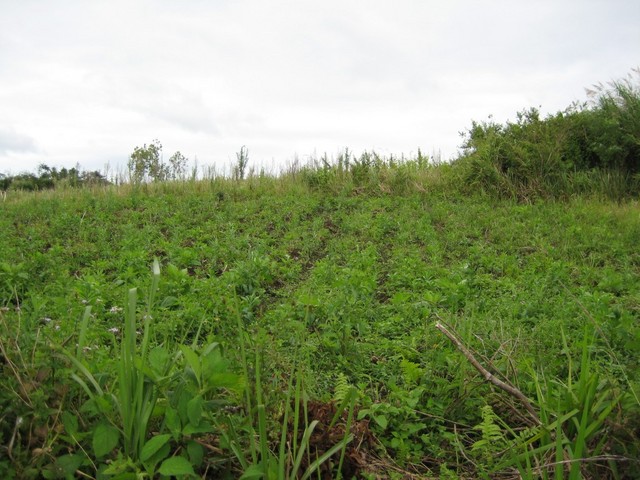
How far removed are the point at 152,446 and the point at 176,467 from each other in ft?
0.38

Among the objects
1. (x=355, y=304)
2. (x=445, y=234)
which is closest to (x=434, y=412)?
(x=355, y=304)

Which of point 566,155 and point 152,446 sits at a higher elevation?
point 566,155

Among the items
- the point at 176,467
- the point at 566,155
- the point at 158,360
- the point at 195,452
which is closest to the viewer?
the point at 176,467

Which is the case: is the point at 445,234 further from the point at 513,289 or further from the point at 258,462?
the point at 258,462

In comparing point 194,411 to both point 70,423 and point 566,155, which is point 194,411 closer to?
point 70,423

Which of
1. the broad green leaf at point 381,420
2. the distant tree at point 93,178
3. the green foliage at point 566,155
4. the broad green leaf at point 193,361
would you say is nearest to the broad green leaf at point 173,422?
the broad green leaf at point 193,361

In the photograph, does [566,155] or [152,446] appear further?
[566,155]

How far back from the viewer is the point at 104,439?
1.83m

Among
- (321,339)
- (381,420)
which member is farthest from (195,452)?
(321,339)

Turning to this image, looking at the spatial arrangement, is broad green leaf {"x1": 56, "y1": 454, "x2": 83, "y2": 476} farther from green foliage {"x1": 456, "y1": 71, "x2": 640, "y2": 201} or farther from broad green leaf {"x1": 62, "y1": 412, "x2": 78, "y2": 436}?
green foliage {"x1": 456, "y1": 71, "x2": 640, "y2": 201}

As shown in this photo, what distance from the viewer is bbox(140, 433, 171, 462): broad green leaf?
5.90ft

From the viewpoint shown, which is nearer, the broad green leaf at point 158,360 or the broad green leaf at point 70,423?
the broad green leaf at point 70,423

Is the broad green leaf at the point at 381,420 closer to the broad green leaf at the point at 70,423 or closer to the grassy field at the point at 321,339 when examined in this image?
the grassy field at the point at 321,339

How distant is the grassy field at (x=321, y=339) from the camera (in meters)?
1.91
